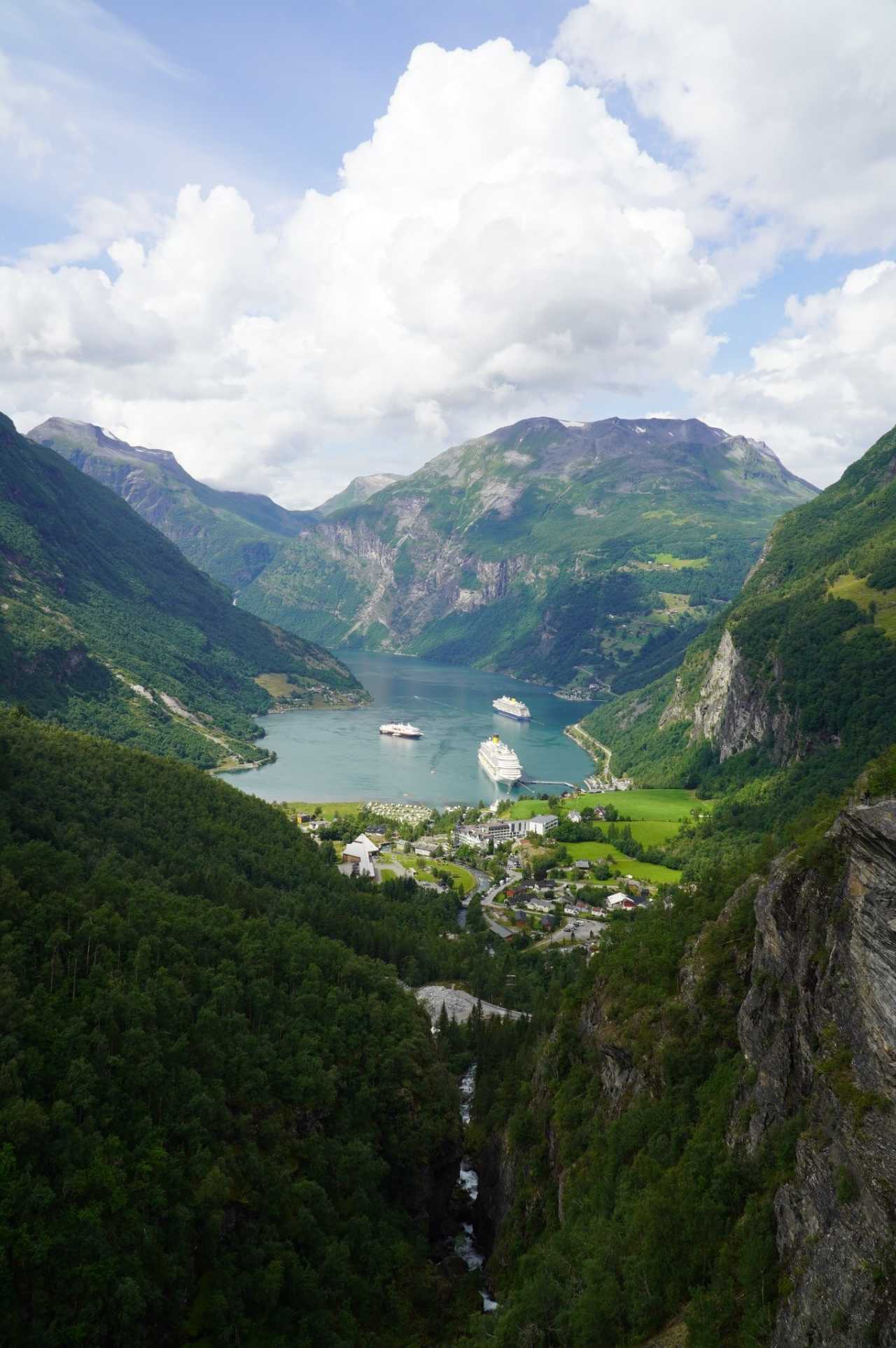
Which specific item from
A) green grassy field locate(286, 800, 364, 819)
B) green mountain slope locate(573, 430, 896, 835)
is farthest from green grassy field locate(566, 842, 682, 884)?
green grassy field locate(286, 800, 364, 819)

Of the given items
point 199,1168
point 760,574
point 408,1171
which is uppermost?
point 760,574

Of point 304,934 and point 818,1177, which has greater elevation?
point 818,1177

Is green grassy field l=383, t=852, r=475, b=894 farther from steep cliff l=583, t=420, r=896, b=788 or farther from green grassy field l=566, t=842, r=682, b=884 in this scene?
steep cliff l=583, t=420, r=896, b=788

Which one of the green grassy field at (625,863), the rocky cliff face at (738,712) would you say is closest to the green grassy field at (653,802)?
the rocky cliff face at (738,712)

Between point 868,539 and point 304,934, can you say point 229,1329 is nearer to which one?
point 304,934

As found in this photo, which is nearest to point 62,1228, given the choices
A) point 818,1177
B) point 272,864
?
point 818,1177

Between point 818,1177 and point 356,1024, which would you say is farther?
point 356,1024

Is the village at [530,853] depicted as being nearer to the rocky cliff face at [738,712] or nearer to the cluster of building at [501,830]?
the cluster of building at [501,830]

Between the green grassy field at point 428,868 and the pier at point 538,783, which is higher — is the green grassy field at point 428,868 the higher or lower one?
the higher one
